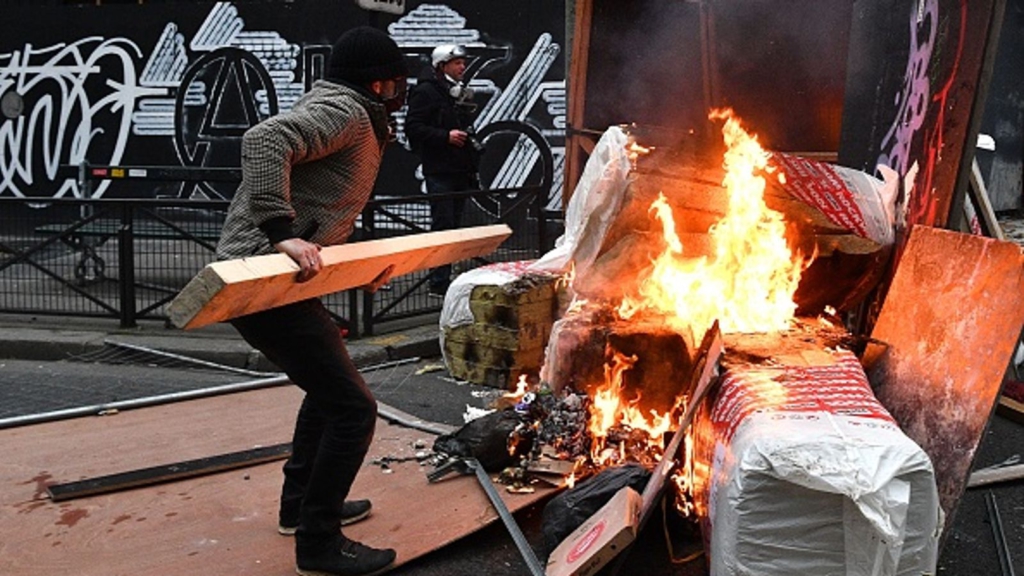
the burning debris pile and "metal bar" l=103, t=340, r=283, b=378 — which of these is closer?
the burning debris pile

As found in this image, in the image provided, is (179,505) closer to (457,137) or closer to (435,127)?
(457,137)

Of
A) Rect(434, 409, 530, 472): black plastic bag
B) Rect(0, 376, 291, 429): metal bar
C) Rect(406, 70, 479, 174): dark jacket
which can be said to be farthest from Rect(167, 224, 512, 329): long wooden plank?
Rect(406, 70, 479, 174): dark jacket

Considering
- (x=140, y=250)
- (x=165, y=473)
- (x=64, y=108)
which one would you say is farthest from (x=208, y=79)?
(x=165, y=473)

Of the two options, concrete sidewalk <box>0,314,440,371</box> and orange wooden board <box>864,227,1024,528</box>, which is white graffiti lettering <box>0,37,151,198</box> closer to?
concrete sidewalk <box>0,314,440,371</box>

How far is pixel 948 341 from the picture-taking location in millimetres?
4805

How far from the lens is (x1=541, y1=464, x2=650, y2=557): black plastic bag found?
4.64 m

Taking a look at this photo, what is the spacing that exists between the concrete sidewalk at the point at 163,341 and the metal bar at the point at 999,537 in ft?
14.7

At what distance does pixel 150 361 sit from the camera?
860cm

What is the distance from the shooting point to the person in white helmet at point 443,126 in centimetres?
1016

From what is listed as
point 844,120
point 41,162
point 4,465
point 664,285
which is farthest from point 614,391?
point 41,162

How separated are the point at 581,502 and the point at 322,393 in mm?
1166

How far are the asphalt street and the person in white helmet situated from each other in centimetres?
235

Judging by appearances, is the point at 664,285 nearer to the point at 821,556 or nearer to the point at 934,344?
the point at 934,344

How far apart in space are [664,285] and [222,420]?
8.33 ft
